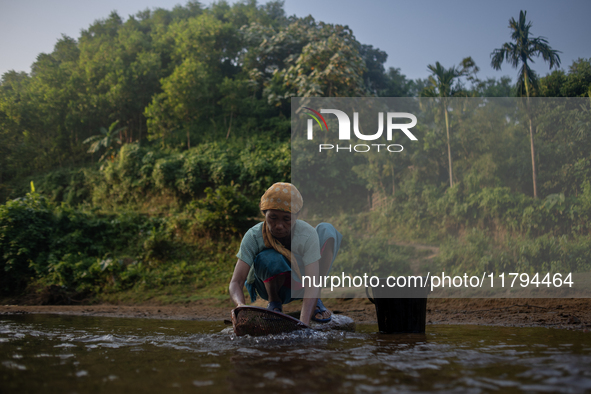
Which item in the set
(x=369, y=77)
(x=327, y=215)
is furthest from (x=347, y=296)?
(x=369, y=77)

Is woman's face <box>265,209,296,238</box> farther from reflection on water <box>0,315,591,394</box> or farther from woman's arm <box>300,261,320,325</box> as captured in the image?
reflection on water <box>0,315,591,394</box>

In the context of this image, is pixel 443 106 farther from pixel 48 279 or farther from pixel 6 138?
pixel 6 138

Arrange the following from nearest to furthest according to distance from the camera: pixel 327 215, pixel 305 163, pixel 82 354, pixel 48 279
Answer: pixel 82 354 → pixel 48 279 → pixel 327 215 → pixel 305 163

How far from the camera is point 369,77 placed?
970 inches

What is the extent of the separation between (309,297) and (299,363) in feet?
3.18

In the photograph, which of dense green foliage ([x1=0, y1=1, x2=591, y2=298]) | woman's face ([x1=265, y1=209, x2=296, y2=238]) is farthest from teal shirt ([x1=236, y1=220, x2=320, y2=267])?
dense green foliage ([x1=0, y1=1, x2=591, y2=298])

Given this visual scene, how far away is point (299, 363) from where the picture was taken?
225 centimetres

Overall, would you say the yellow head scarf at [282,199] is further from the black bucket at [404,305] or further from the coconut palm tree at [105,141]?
the coconut palm tree at [105,141]

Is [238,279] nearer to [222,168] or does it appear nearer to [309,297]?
[309,297]

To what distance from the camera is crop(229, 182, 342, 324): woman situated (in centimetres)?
323

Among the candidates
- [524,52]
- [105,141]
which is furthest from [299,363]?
[105,141]

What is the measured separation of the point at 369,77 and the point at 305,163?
13.9 m

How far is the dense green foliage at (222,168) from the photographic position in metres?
8.80

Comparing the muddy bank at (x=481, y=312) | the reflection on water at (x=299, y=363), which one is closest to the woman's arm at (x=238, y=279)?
Result: the reflection on water at (x=299, y=363)
